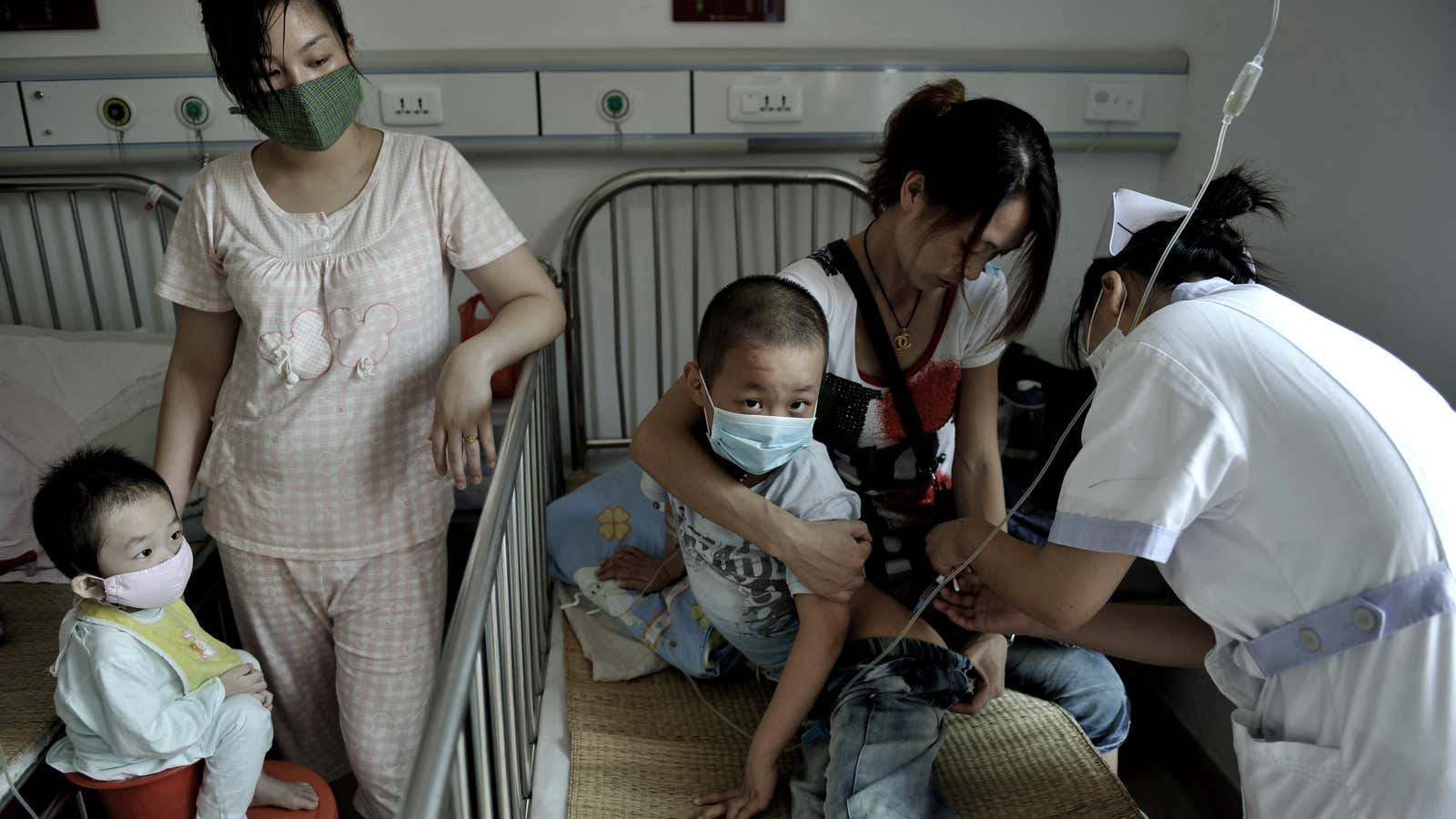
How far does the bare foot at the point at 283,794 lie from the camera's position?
1737 mm

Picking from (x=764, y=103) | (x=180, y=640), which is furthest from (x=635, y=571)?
(x=764, y=103)

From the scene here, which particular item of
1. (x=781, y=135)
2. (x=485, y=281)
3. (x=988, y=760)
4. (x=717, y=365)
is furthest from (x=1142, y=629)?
(x=781, y=135)

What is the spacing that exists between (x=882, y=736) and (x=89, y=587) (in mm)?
1225

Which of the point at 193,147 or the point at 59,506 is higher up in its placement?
the point at 193,147

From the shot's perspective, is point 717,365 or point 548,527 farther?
point 548,527

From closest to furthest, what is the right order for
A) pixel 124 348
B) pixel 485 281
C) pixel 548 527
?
pixel 485 281
pixel 548 527
pixel 124 348

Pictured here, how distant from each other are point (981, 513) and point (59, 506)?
5.01ft

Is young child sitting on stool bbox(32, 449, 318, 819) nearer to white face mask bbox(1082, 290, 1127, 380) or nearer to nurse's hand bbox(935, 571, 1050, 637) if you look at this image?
nurse's hand bbox(935, 571, 1050, 637)

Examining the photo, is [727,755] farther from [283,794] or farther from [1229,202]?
[1229,202]

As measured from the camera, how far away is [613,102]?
8.09 feet

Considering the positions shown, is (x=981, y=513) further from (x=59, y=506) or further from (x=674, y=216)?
(x=59, y=506)

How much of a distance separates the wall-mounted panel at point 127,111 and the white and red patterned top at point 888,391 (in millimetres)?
1702

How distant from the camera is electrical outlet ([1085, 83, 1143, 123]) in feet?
8.31

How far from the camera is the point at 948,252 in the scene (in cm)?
146
